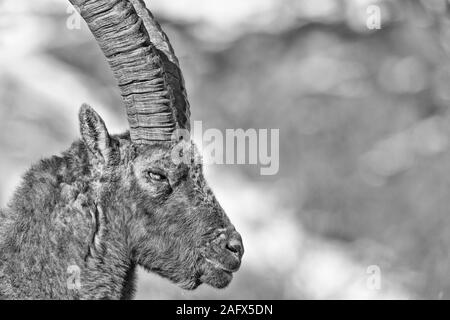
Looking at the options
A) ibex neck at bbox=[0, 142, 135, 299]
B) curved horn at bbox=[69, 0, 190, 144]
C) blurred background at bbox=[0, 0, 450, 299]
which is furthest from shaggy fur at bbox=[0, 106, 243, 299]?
blurred background at bbox=[0, 0, 450, 299]

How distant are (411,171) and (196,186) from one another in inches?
652

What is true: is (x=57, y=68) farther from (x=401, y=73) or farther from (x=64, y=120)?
(x=401, y=73)

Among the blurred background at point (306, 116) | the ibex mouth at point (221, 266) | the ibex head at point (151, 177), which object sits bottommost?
the ibex mouth at point (221, 266)

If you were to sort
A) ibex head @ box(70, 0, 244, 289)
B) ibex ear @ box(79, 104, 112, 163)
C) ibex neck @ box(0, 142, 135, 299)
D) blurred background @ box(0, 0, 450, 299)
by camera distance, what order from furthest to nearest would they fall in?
Result: blurred background @ box(0, 0, 450, 299) < ibex head @ box(70, 0, 244, 289) < ibex ear @ box(79, 104, 112, 163) < ibex neck @ box(0, 142, 135, 299)

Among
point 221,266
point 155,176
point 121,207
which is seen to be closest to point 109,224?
point 121,207

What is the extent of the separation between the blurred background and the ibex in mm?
11362

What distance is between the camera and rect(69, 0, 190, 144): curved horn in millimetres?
6922

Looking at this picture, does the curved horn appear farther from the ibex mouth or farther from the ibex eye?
the ibex mouth

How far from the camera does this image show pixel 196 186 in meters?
7.04

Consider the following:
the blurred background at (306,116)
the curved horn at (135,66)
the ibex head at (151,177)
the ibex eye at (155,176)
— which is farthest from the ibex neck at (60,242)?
the blurred background at (306,116)

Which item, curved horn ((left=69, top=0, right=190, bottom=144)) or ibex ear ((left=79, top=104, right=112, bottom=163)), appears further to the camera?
curved horn ((left=69, top=0, right=190, bottom=144))

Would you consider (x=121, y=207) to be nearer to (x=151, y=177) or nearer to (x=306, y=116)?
(x=151, y=177)

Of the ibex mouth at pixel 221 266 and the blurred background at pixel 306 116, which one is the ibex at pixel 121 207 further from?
the blurred background at pixel 306 116

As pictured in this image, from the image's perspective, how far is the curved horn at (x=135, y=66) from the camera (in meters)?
6.92
